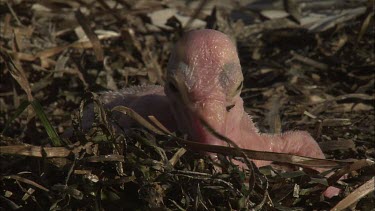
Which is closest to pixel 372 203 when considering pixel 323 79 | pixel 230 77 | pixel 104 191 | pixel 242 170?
pixel 242 170

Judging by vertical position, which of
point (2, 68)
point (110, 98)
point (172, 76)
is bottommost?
point (2, 68)

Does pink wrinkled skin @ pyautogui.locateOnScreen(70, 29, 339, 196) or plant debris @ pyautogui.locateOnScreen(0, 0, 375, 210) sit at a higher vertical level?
pink wrinkled skin @ pyautogui.locateOnScreen(70, 29, 339, 196)

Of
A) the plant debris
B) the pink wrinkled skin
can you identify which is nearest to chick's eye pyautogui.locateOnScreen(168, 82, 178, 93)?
the pink wrinkled skin

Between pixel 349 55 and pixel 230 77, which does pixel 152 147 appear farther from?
pixel 349 55

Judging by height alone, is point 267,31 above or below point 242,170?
below

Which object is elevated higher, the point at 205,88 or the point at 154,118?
the point at 205,88

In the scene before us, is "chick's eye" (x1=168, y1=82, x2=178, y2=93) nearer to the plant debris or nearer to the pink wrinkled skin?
the pink wrinkled skin

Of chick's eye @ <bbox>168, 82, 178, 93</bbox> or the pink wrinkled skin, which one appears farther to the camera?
chick's eye @ <bbox>168, 82, 178, 93</bbox>

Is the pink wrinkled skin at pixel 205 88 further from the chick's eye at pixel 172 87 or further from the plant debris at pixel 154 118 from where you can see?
the plant debris at pixel 154 118

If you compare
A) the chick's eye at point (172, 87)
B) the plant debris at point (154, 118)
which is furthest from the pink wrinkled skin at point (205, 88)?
the plant debris at point (154, 118)

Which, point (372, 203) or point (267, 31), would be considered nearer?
point (372, 203)

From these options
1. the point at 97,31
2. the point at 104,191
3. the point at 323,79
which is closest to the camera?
the point at 104,191
